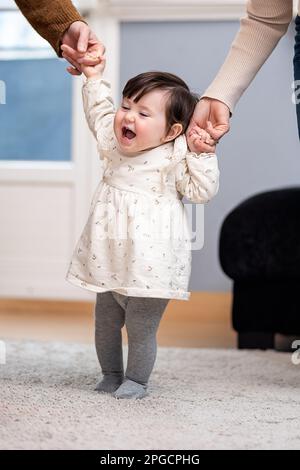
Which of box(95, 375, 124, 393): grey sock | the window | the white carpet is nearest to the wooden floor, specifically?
the white carpet

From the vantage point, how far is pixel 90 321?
10.1 ft

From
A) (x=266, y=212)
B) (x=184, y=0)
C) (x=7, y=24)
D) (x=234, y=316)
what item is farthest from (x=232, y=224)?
(x=7, y=24)

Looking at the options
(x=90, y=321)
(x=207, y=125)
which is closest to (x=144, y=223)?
(x=207, y=125)

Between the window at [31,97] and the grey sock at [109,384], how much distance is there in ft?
6.04

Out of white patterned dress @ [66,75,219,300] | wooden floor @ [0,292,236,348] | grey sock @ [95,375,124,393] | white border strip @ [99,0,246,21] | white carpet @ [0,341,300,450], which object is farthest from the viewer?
white border strip @ [99,0,246,21]

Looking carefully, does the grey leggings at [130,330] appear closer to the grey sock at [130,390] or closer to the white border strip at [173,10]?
the grey sock at [130,390]

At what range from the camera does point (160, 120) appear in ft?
5.44

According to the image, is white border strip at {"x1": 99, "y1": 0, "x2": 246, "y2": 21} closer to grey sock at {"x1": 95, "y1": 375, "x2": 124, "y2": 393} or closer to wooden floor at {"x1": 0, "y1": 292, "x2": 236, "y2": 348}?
wooden floor at {"x1": 0, "y1": 292, "x2": 236, "y2": 348}

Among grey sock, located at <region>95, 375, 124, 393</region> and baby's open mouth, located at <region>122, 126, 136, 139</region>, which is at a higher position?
baby's open mouth, located at <region>122, 126, 136, 139</region>

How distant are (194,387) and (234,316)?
2.17 ft

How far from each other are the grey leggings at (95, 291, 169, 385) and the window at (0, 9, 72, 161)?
1827mm

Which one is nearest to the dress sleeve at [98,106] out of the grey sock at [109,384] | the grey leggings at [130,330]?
the grey leggings at [130,330]

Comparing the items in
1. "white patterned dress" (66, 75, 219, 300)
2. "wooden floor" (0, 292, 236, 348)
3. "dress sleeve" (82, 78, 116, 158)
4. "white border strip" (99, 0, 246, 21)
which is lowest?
"wooden floor" (0, 292, 236, 348)

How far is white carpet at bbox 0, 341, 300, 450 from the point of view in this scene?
1.33 meters
